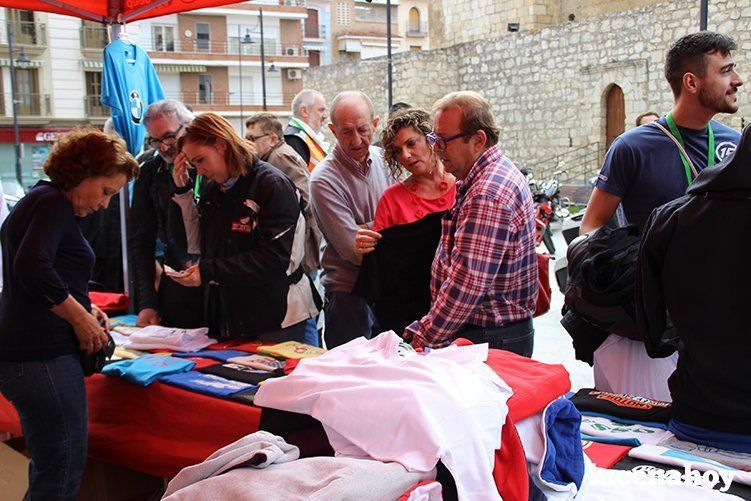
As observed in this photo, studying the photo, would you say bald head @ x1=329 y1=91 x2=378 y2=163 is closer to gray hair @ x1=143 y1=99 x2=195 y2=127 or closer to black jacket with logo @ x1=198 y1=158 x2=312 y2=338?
black jacket with logo @ x1=198 y1=158 x2=312 y2=338

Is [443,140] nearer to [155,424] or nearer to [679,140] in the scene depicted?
[679,140]

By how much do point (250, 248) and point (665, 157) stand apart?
159 cm

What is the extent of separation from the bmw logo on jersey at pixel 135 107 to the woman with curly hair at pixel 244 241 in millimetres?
1111

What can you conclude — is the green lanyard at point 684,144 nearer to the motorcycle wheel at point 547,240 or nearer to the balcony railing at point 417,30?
the motorcycle wheel at point 547,240

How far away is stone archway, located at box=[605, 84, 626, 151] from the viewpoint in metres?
19.2

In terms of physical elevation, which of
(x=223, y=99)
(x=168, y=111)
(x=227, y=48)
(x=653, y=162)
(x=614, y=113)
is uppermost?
(x=227, y=48)

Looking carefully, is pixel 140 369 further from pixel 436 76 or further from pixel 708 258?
pixel 436 76

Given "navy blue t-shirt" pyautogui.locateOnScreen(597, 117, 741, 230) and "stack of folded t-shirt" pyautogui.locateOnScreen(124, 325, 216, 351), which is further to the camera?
"stack of folded t-shirt" pyautogui.locateOnScreen(124, 325, 216, 351)

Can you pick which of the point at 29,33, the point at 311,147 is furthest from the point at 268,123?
the point at 29,33

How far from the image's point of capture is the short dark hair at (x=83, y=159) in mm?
2574

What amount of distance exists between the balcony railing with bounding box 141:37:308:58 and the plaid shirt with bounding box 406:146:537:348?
119 feet

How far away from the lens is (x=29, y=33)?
30.4 m

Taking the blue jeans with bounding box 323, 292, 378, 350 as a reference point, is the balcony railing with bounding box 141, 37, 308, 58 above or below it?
above

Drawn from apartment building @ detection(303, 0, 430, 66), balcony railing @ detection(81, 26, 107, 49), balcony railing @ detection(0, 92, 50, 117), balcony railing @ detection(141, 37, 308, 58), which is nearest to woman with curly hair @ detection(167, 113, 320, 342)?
balcony railing @ detection(0, 92, 50, 117)
